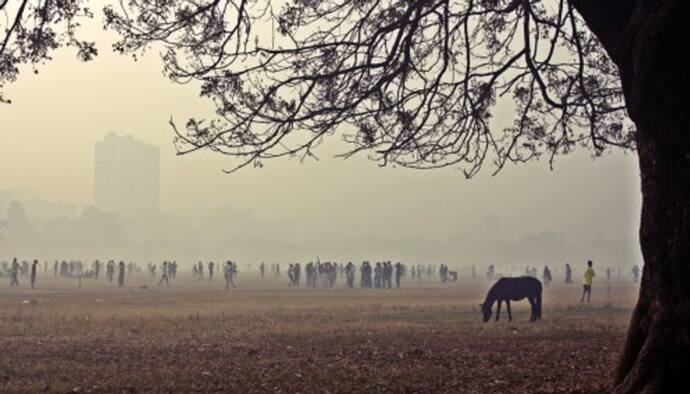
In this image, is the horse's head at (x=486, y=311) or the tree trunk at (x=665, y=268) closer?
the tree trunk at (x=665, y=268)

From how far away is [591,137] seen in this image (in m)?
14.1

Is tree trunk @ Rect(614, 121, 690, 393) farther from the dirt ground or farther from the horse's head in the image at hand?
the horse's head

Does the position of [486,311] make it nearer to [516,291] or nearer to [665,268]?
[516,291]

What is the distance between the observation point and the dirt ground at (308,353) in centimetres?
1183

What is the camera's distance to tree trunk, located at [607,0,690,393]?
25.0 feet

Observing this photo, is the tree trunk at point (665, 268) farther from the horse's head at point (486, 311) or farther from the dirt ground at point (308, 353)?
the horse's head at point (486, 311)

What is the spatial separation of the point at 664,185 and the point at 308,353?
9890mm

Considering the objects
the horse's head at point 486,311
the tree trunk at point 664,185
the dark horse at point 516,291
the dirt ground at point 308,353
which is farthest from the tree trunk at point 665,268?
the dark horse at point 516,291

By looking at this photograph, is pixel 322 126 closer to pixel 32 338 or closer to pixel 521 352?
pixel 521 352

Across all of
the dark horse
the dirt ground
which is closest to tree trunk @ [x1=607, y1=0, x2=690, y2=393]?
the dirt ground

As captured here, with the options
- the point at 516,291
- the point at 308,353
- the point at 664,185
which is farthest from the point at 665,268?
the point at 516,291

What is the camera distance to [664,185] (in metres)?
7.81

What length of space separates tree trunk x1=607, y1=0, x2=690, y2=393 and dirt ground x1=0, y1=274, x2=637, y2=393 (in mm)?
2607

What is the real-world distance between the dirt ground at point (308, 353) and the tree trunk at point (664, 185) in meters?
2.61
